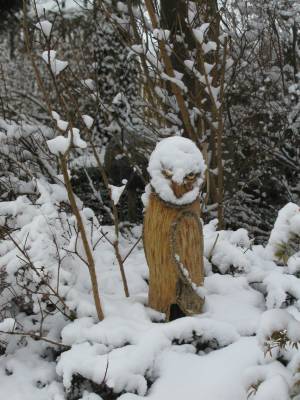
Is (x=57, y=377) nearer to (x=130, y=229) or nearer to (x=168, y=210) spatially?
(x=168, y=210)

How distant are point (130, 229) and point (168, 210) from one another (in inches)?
119

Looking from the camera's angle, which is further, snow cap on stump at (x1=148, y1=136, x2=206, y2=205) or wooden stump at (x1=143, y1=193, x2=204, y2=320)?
wooden stump at (x1=143, y1=193, x2=204, y2=320)

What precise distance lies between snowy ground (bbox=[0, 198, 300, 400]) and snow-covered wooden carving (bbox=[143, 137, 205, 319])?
0.47 ft

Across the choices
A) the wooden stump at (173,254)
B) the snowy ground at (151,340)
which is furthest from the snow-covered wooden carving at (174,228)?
the snowy ground at (151,340)

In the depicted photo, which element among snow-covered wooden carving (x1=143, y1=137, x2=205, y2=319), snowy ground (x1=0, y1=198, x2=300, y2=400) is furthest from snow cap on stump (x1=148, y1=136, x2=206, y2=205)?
snowy ground (x1=0, y1=198, x2=300, y2=400)

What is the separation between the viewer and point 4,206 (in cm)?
331

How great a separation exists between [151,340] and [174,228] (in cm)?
63

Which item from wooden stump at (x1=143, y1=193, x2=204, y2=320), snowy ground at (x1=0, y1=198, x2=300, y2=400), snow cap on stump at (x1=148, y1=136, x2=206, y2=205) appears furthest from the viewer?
wooden stump at (x1=143, y1=193, x2=204, y2=320)

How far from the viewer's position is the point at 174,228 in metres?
2.52

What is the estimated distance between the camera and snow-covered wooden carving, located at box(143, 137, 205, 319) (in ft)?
8.07

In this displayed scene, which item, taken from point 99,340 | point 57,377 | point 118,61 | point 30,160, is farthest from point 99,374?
point 118,61

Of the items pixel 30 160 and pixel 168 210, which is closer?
pixel 168 210

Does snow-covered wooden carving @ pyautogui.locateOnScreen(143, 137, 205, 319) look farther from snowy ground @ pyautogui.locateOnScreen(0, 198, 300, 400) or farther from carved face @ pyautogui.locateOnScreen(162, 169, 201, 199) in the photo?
snowy ground @ pyautogui.locateOnScreen(0, 198, 300, 400)

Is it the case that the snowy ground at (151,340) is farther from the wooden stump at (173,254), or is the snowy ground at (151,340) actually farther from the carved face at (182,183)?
the carved face at (182,183)
